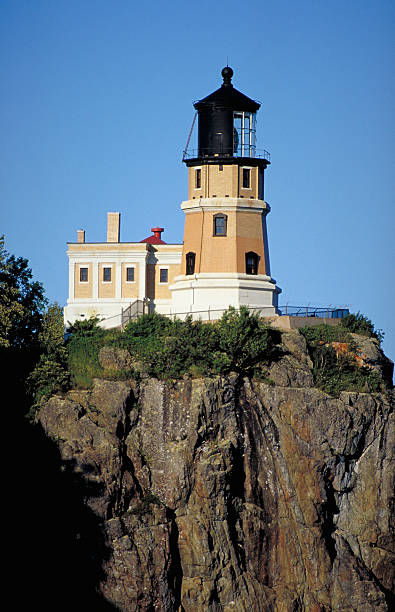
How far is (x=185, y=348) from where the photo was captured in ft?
234

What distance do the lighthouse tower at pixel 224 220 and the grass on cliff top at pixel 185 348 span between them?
170 inches

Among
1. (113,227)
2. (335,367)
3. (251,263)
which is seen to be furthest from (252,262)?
(113,227)

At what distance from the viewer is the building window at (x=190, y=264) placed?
3105 inches

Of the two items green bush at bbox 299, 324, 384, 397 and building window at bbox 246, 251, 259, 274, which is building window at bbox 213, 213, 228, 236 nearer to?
building window at bbox 246, 251, 259, 274

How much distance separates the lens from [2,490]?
68.7 meters

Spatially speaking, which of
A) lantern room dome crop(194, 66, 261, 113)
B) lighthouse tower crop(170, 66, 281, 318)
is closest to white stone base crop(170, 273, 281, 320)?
lighthouse tower crop(170, 66, 281, 318)

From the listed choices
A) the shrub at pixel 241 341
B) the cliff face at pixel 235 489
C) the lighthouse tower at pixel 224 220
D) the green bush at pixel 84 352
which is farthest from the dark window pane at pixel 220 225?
the cliff face at pixel 235 489

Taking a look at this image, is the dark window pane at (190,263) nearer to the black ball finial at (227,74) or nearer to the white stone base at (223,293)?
the white stone base at (223,293)

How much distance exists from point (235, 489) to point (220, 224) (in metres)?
16.7

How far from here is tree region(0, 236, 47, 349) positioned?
71.7 m

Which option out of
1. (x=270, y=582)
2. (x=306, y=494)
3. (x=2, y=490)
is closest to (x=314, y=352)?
(x=306, y=494)

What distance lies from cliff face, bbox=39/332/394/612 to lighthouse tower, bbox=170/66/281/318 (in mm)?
6631

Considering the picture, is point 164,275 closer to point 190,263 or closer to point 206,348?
point 190,263

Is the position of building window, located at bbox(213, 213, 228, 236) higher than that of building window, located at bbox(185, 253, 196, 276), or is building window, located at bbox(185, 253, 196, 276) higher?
building window, located at bbox(213, 213, 228, 236)
